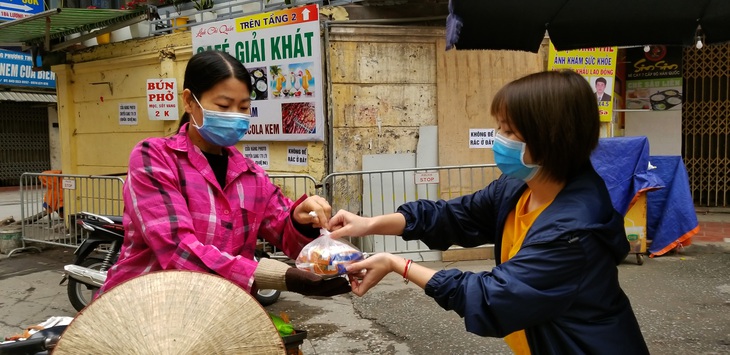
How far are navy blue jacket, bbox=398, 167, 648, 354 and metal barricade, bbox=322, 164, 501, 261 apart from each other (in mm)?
5180

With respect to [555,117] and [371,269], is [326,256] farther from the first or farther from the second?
[555,117]

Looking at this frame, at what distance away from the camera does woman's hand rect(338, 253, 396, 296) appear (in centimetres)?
191

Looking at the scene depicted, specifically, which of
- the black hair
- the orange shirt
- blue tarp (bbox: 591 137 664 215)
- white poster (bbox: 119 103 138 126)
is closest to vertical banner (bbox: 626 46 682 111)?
blue tarp (bbox: 591 137 664 215)

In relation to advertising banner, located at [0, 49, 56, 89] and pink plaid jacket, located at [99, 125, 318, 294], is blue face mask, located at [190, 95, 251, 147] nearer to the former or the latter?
pink plaid jacket, located at [99, 125, 318, 294]

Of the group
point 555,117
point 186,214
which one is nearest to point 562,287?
point 555,117

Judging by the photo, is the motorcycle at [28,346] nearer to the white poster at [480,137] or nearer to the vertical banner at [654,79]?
the white poster at [480,137]

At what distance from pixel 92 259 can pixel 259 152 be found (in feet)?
8.32

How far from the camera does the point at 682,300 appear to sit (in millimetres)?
5441

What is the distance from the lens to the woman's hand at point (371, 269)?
1906mm

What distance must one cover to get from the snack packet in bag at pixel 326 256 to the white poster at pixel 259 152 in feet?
18.1

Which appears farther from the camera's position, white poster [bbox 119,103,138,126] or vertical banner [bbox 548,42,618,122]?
white poster [bbox 119,103,138,126]

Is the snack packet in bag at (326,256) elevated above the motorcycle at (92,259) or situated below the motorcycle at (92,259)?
above

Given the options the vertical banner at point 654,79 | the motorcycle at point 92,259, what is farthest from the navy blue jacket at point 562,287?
the vertical banner at point 654,79

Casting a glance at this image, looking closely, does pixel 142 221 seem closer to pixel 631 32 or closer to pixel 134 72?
pixel 631 32
